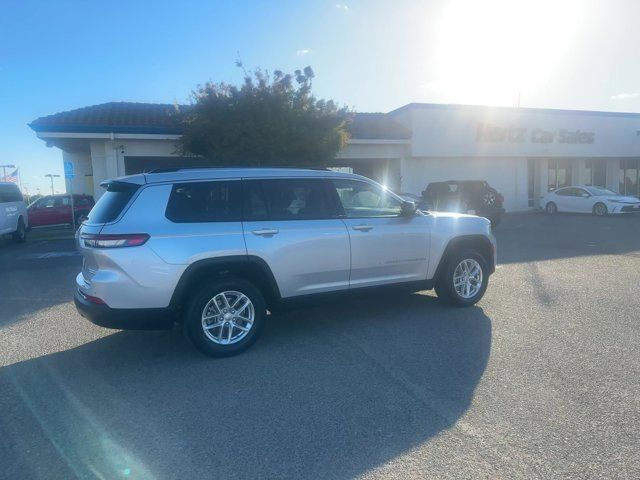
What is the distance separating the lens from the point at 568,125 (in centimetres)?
2731

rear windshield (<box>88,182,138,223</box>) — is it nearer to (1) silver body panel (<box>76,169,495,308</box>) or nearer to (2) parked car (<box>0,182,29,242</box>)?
(1) silver body panel (<box>76,169,495,308</box>)

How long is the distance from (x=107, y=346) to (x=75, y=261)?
743cm

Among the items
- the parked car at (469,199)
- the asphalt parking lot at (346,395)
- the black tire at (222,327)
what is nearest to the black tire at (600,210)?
the parked car at (469,199)

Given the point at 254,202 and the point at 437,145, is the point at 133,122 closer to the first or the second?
the point at 437,145

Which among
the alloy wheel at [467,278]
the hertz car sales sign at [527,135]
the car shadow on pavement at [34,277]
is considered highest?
the hertz car sales sign at [527,135]

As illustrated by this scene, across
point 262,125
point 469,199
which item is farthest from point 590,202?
point 262,125

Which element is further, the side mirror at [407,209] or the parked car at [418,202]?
the parked car at [418,202]

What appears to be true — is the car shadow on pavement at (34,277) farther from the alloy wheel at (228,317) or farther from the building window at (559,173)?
the building window at (559,173)

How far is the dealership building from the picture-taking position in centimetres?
1978

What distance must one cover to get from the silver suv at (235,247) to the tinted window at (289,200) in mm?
12

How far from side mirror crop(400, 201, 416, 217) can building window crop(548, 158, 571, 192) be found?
Answer: 25.2m

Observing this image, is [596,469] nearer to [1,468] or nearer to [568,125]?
[1,468]

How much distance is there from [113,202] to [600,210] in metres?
21.8

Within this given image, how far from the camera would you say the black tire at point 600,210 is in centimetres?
2200
